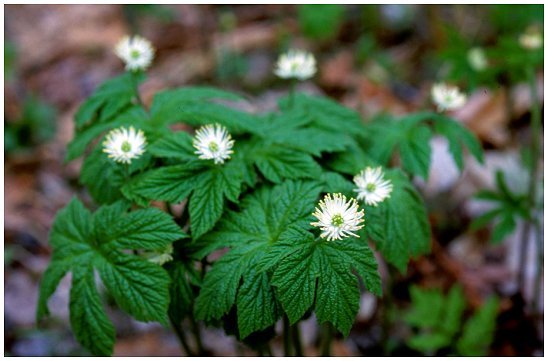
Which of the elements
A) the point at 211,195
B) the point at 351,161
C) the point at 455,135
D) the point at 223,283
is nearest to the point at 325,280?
the point at 223,283

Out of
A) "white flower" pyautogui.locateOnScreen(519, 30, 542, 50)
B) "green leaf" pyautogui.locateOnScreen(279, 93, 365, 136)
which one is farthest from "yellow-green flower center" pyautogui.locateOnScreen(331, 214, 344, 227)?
"white flower" pyautogui.locateOnScreen(519, 30, 542, 50)

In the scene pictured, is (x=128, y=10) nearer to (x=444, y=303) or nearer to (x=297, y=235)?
(x=444, y=303)

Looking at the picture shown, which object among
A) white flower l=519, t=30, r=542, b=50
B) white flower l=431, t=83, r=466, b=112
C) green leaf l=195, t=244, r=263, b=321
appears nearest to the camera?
green leaf l=195, t=244, r=263, b=321

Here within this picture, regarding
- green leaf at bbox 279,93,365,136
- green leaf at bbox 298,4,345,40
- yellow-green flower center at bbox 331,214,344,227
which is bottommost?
yellow-green flower center at bbox 331,214,344,227

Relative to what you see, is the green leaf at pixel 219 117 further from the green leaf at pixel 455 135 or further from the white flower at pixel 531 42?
the white flower at pixel 531 42

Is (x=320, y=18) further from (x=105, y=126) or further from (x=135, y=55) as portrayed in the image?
(x=105, y=126)

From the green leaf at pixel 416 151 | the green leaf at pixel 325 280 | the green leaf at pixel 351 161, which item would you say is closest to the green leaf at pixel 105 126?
the green leaf at pixel 351 161

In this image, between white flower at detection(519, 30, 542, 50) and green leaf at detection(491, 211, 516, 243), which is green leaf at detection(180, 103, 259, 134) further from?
white flower at detection(519, 30, 542, 50)
